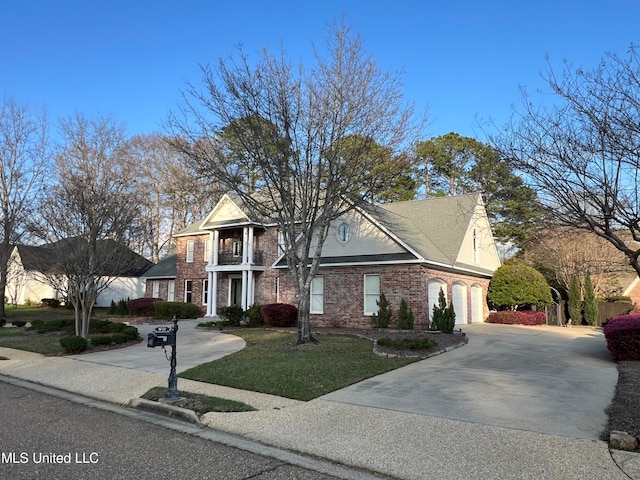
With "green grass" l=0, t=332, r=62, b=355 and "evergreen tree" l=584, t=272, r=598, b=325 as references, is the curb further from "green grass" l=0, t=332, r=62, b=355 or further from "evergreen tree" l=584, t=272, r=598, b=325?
"evergreen tree" l=584, t=272, r=598, b=325

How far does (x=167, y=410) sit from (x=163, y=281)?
26672 millimetres

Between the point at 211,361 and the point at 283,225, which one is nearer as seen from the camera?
the point at 211,361

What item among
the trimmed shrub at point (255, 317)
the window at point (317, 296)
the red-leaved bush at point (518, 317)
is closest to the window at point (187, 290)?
the trimmed shrub at point (255, 317)

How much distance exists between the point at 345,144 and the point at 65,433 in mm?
10184

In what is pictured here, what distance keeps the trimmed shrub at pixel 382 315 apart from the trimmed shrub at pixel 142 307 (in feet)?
52.4

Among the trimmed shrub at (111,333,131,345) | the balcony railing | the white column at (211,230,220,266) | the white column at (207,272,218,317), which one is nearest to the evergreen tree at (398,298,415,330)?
the trimmed shrub at (111,333,131,345)

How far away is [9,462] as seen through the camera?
203 inches

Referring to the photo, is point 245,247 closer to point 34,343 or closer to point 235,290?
point 235,290

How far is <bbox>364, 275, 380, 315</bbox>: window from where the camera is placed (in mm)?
20297

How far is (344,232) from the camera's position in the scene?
861 inches

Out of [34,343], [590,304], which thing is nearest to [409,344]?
[34,343]

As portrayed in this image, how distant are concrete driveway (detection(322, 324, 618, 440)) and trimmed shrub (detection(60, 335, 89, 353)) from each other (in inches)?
365

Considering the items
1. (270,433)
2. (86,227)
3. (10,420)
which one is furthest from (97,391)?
(86,227)

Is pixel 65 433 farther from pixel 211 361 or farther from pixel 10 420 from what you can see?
pixel 211 361
